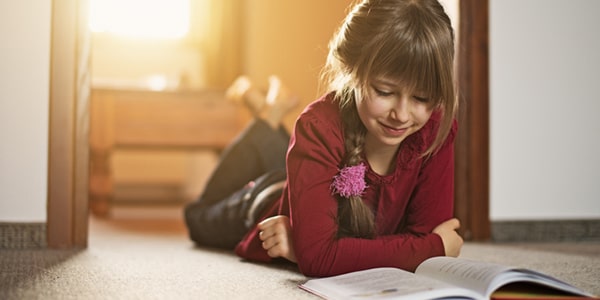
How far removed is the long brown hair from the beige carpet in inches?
12.7

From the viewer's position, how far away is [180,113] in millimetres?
2879

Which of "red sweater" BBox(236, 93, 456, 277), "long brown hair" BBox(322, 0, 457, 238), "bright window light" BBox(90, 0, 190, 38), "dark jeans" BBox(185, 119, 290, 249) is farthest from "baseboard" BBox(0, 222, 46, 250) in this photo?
"bright window light" BBox(90, 0, 190, 38)

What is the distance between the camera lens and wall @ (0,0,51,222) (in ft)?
4.90

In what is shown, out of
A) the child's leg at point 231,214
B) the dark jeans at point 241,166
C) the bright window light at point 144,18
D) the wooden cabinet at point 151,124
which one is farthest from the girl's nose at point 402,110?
the bright window light at point 144,18

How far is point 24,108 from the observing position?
59.3 inches

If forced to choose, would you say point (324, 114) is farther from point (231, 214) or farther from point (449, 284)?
point (231, 214)

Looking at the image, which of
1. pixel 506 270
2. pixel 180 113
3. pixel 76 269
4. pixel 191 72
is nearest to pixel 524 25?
pixel 506 270

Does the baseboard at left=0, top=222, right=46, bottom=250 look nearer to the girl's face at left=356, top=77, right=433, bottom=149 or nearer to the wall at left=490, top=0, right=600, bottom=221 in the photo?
the girl's face at left=356, top=77, right=433, bottom=149

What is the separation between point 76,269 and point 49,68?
1.75 ft

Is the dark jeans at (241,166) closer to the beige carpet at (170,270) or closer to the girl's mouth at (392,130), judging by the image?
the beige carpet at (170,270)

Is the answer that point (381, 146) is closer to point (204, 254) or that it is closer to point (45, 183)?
point (204, 254)

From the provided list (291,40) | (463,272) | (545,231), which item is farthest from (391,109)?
(291,40)

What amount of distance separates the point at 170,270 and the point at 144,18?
3.18 m

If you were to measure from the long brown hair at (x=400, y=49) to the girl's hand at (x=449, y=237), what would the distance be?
0.16 meters
